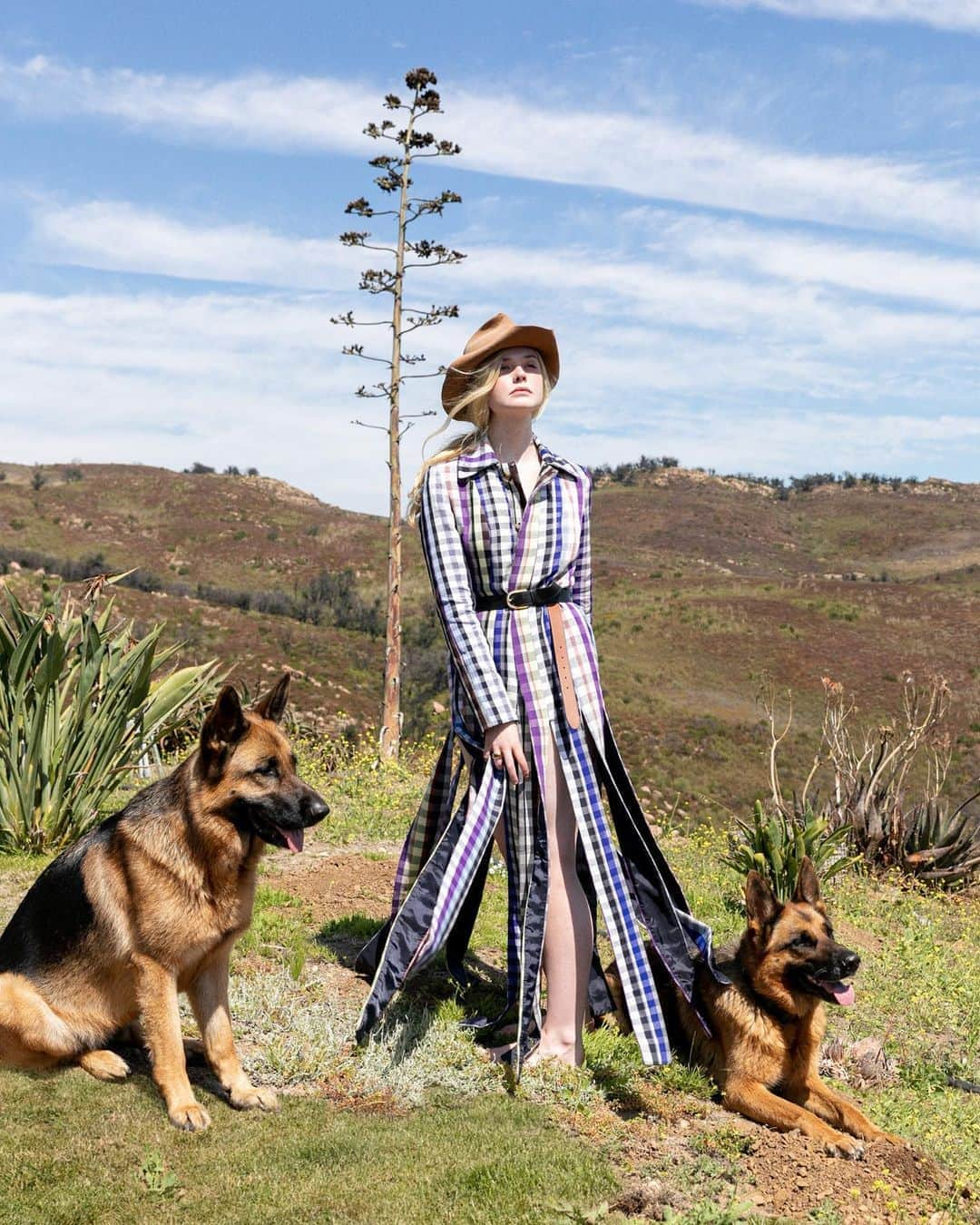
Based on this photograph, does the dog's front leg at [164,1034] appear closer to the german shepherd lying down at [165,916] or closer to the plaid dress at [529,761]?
the german shepherd lying down at [165,916]

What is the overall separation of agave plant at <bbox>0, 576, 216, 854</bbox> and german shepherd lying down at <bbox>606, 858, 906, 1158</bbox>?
171 inches

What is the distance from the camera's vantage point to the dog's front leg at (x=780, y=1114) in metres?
3.76

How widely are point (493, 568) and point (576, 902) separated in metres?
1.35

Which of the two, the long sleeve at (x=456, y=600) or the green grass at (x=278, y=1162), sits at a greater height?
the long sleeve at (x=456, y=600)

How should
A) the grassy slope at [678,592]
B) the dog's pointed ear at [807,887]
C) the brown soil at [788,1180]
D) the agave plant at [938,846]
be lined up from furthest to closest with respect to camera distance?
the grassy slope at [678,592], the agave plant at [938,846], the dog's pointed ear at [807,887], the brown soil at [788,1180]

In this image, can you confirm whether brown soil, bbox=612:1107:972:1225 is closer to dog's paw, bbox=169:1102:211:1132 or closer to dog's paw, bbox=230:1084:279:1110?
dog's paw, bbox=230:1084:279:1110

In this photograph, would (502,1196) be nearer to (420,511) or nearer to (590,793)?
(590,793)

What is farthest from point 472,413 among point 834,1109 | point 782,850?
Answer: point 782,850

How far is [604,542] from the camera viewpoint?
69.0 m

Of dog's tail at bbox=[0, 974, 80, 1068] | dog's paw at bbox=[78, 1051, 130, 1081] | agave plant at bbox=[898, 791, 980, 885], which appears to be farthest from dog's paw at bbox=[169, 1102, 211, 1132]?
agave plant at bbox=[898, 791, 980, 885]

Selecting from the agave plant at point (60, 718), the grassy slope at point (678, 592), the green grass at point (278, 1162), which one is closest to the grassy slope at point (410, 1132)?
the green grass at point (278, 1162)

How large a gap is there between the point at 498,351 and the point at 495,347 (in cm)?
5

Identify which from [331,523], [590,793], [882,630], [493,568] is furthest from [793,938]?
[331,523]

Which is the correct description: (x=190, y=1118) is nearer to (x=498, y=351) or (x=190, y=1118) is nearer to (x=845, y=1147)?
(x=845, y=1147)
